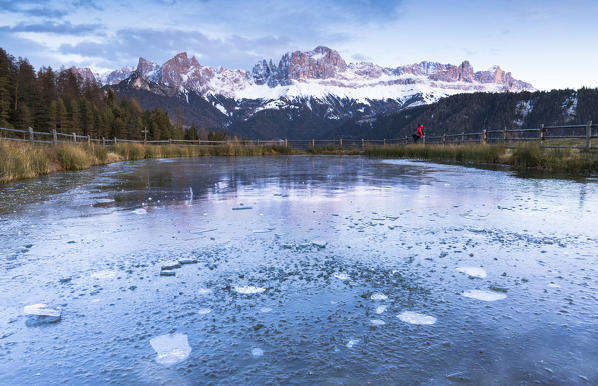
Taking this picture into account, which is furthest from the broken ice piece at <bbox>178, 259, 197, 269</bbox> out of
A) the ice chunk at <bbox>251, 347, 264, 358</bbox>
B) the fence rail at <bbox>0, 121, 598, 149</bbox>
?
the fence rail at <bbox>0, 121, 598, 149</bbox>

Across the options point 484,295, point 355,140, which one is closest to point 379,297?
point 484,295

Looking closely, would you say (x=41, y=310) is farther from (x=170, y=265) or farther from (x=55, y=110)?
(x=55, y=110)

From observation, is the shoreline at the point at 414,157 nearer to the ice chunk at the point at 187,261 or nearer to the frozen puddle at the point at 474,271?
the ice chunk at the point at 187,261

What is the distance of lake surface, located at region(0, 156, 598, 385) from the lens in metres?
1.67

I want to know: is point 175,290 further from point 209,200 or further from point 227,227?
point 209,200

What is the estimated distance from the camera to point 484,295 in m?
2.45

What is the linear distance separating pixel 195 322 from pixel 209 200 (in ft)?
15.3

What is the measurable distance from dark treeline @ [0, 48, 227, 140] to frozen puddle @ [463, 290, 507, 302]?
195 feet

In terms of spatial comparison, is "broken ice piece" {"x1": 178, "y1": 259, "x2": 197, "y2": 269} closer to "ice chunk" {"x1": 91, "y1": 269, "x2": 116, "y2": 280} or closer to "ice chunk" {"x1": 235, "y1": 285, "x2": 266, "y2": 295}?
"ice chunk" {"x1": 91, "y1": 269, "x2": 116, "y2": 280}

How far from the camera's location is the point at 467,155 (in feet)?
60.0

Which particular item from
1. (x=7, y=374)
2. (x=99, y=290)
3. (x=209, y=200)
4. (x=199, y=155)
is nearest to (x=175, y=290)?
(x=99, y=290)

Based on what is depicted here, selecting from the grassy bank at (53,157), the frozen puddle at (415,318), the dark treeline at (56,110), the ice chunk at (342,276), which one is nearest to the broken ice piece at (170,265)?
the ice chunk at (342,276)

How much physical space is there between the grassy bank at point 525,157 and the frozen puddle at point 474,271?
11442 mm

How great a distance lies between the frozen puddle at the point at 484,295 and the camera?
2.40 metres
